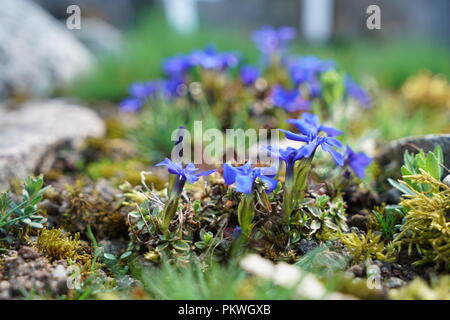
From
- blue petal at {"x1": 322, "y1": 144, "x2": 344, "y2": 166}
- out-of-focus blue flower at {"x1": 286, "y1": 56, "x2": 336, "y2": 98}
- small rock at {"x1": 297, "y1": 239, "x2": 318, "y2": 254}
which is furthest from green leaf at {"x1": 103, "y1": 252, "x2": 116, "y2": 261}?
out-of-focus blue flower at {"x1": 286, "y1": 56, "x2": 336, "y2": 98}

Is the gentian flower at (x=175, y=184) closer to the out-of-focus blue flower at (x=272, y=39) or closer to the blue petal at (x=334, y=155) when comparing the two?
the blue petal at (x=334, y=155)

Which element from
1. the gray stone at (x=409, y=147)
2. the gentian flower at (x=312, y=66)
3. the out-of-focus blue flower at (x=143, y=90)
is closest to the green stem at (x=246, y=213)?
the gray stone at (x=409, y=147)

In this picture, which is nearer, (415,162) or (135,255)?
(135,255)

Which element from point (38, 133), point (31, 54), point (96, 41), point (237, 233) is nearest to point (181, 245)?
point (237, 233)

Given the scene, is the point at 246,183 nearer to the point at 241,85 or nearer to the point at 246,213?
the point at 246,213

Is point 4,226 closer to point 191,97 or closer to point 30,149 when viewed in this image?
point 30,149

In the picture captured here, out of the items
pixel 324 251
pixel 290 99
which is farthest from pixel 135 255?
pixel 290 99

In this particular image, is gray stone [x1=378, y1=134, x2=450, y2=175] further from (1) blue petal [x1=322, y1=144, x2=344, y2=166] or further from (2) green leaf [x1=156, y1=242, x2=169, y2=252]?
(2) green leaf [x1=156, y1=242, x2=169, y2=252]
